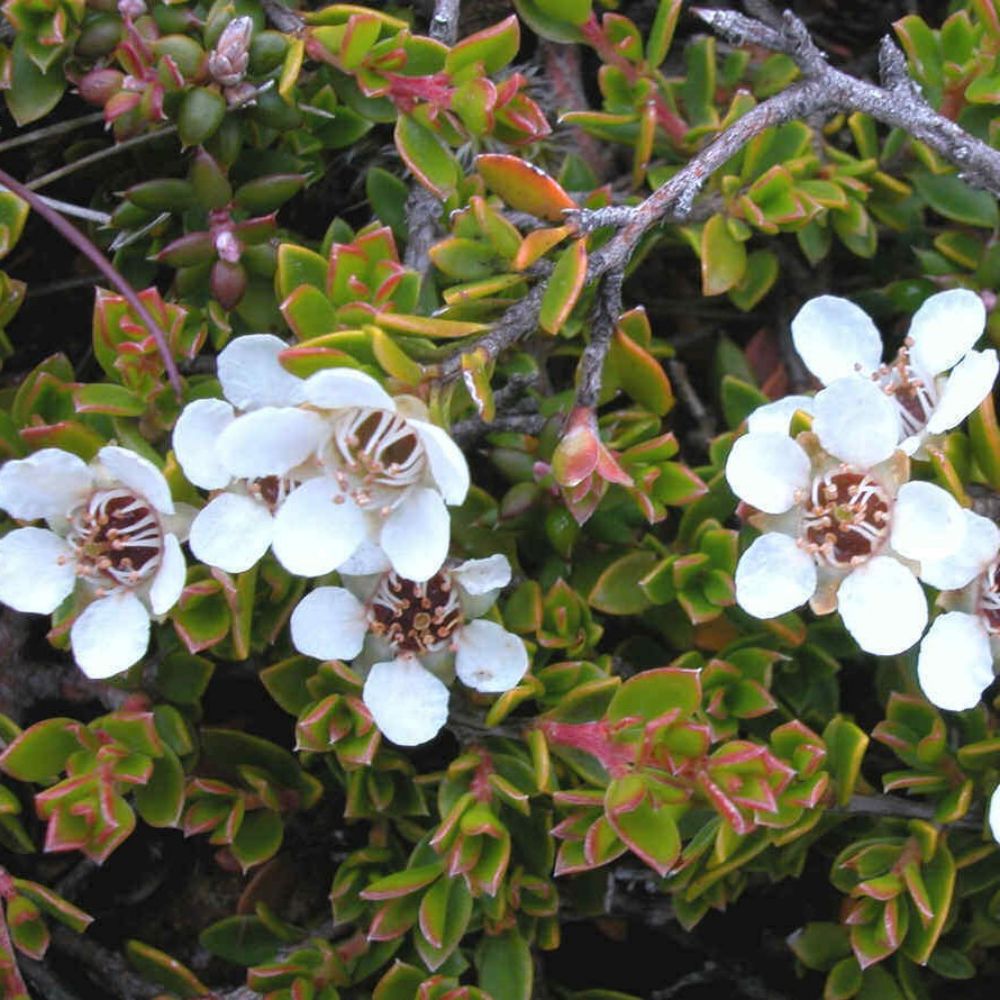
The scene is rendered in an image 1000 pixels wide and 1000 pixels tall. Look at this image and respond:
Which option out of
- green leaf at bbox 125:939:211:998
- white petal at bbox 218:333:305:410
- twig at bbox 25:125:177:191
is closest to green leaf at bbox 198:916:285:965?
green leaf at bbox 125:939:211:998

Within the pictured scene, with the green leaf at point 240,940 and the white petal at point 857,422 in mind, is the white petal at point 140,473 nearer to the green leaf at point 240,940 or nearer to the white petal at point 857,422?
the green leaf at point 240,940

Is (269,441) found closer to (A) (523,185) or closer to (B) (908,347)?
(A) (523,185)

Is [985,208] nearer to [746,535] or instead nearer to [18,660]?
[746,535]

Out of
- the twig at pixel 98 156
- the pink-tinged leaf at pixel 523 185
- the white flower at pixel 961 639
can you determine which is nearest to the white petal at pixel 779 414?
the white flower at pixel 961 639

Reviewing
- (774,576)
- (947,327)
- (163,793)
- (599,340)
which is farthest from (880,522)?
(163,793)

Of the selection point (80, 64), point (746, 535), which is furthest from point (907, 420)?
point (80, 64)

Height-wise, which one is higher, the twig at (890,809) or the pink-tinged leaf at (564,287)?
the pink-tinged leaf at (564,287)
